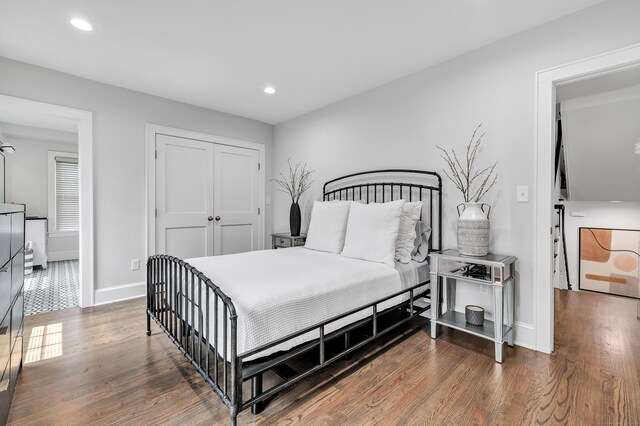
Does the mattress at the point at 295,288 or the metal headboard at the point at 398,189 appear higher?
the metal headboard at the point at 398,189

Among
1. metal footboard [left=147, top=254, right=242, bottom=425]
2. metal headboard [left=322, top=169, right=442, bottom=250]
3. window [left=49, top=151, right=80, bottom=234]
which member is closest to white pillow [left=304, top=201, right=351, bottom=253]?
metal headboard [left=322, top=169, right=442, bottom=250]

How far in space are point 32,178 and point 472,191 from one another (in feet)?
23.7

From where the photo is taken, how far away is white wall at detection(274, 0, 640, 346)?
2020 millimetres

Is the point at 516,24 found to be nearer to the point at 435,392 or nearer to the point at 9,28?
the point at 435,392

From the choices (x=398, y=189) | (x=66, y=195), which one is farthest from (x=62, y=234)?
(x=398, y=189)

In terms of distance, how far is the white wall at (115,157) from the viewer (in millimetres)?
3010

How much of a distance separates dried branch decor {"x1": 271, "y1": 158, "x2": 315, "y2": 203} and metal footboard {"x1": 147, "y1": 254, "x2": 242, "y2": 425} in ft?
7.42

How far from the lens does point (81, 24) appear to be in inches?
84.7

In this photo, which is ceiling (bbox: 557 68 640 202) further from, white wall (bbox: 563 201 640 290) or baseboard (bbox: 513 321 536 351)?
baseboard (bbox: 513 321 536 351)

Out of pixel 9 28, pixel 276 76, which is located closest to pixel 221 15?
pixel 276 76

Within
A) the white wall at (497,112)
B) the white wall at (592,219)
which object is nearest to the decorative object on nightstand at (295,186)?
the white wall at (497,112)

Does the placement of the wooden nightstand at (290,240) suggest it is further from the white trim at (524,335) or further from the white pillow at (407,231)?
the white trim at (524,335)

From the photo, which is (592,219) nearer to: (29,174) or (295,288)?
(295,288)

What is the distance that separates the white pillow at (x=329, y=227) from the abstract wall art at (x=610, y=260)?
354cm
